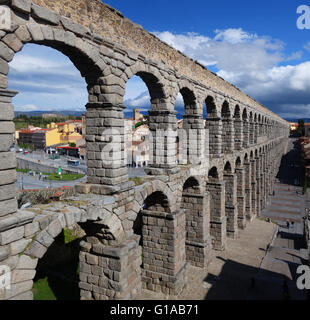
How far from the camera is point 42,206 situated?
7.42 metres

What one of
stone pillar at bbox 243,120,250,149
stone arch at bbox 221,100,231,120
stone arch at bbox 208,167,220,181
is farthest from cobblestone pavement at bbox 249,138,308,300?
stone arch at bbox 221,100,231,120

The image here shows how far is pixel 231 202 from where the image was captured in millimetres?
20406

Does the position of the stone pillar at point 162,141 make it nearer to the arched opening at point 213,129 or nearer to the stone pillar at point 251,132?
Result: the arched opening at point 213,129

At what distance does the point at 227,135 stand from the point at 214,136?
2924 millimetres

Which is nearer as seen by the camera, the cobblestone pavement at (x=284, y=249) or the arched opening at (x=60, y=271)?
the cobblestone pavement at (x=284, y=249)

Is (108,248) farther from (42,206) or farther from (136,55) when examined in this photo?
(136,55)

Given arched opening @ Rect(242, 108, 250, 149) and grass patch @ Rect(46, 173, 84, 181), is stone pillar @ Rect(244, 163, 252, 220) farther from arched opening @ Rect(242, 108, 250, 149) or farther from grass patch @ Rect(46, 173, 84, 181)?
grass patch @ Rect(46, 173, 84, 181)

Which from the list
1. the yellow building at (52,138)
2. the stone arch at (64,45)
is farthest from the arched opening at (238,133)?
the yellow building at (52,138)

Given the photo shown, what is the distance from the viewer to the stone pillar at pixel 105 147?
8.37m

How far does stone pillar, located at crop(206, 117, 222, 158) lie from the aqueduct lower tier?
60 mm

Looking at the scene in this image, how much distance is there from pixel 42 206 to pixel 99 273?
10.3ft

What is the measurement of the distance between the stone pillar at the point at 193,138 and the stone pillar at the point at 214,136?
8.21 feet

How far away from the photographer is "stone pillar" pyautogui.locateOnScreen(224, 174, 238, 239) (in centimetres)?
2002

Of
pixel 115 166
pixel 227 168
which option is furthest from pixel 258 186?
pixel 115 166
